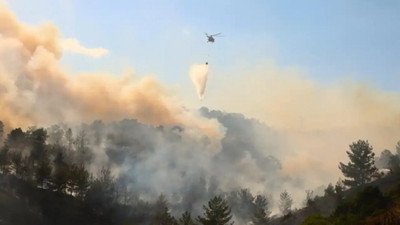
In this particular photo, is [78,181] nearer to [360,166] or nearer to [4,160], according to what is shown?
[4,160]

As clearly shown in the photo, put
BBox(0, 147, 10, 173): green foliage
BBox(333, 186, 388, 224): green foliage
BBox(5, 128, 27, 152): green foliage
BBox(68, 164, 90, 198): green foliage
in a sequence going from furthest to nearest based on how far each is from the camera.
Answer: BBox(5, 128, 27, 152): green foliage < BBox(0, 147, 10, 173): green foliage < BBox(68, 164, 90, 198): green foliage < BBox(333, 186, 388, 224): green foliage

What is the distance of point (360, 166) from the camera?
388 feet

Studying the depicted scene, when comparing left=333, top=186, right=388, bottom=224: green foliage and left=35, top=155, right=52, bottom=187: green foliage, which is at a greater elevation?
left=35, top=155, right=52, bottom=187: green foliage

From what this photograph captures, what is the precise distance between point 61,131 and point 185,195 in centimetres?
5194

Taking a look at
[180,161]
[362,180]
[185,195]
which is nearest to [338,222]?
[362,180]

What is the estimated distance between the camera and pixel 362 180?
116812 mm

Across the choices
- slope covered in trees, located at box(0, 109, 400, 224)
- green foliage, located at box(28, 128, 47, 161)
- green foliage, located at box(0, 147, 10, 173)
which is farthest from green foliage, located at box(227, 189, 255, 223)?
green foliage, located at box(0, 147, 10, 173)

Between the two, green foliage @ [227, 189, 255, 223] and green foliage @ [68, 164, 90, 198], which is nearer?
green foliage @ [68, 164, 90, 198]

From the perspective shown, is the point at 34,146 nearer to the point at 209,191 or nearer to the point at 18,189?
the point at 18,189

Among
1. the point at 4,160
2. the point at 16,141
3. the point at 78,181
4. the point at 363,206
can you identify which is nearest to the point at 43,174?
the point at 78,181

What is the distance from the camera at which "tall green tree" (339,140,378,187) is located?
11694 centimetres

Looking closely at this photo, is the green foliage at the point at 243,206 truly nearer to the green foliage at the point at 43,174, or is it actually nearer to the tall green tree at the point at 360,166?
the tall green tree at the point at 360,166

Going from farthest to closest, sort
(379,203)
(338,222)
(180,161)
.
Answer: (180,161)
(379,203)
(338,222)

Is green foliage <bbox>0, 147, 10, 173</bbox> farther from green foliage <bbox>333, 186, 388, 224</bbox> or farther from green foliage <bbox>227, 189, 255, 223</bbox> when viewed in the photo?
green foliage <bbox>333, 186, 388, 224</bbox>
